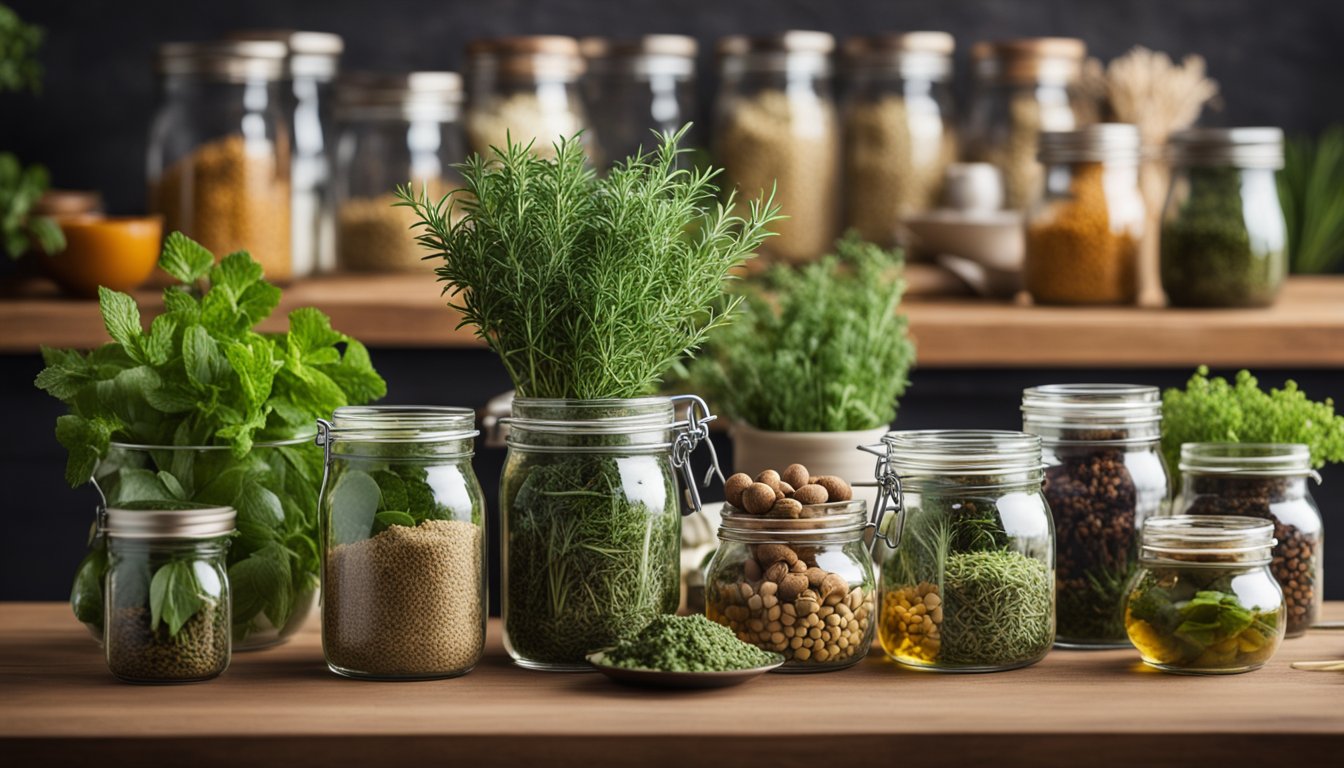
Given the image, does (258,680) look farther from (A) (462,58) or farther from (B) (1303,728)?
(A) (462,58)

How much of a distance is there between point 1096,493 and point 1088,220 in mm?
1165

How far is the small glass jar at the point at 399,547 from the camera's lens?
36.9 inches

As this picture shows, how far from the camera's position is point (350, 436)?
96cm

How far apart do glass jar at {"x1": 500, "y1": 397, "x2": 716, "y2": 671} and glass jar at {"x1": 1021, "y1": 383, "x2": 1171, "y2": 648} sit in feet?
0.92

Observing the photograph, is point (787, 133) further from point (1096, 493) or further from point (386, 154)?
point (1096, 493)

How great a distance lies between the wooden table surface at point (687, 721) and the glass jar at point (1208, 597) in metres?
0.02

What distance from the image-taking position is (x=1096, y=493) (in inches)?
41.8

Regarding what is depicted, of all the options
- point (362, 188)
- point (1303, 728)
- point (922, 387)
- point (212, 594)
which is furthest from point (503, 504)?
point (362, 188)

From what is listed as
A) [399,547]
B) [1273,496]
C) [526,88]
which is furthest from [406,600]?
[526,88]

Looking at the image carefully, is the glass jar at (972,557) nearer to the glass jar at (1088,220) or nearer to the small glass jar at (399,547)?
the small glass jar at (399,547)

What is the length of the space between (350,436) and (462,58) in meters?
1.80

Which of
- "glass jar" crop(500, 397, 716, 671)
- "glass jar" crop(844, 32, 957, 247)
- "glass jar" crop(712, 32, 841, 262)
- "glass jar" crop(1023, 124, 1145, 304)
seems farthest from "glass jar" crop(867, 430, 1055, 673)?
"glass jar" crop(844, 32, 957, 247)

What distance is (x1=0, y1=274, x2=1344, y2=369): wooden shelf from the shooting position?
6.77ft

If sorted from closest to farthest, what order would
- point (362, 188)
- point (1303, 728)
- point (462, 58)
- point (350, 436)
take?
point (1303, 728) → point (350, 436) → point (362, 188) → point (462, 58)
